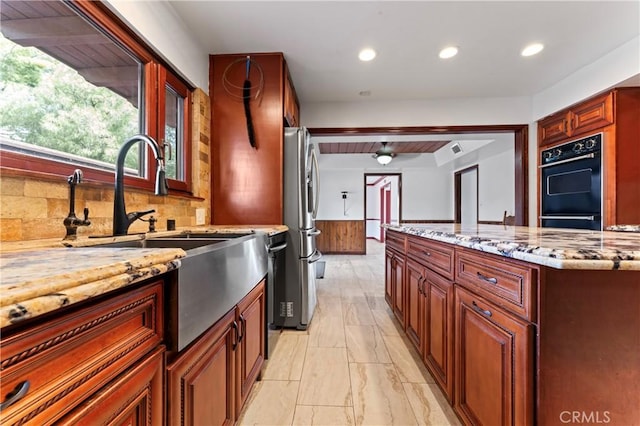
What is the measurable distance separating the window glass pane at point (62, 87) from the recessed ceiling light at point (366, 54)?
1.74 meters

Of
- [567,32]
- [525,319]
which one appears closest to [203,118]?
[525,319]

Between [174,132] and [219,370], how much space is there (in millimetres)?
1787

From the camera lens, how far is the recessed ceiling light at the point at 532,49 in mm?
2320

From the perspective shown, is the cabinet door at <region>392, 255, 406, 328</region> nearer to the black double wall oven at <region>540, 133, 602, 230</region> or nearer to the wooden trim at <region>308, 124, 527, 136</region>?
the wooden trim at <region>308, 124, 527, 136</region>

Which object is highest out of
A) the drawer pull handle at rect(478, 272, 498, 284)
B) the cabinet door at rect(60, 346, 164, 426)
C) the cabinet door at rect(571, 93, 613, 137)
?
the cabinet door at rect(571, 93, 613, 137)

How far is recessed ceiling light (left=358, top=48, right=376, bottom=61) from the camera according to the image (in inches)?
93.0

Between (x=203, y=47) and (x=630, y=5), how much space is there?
124 inches

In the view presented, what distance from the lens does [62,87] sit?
1.20 metres

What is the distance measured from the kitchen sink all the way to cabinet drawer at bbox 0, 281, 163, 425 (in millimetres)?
87

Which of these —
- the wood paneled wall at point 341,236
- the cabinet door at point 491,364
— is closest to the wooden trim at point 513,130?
the cabinet door at point 491,364

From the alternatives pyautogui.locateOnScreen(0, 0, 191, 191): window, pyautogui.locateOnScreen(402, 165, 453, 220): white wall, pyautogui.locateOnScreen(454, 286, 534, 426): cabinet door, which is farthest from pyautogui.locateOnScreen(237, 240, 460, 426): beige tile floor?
pyautogui.locateOnScreen(402, 165, 453, 220): white wall

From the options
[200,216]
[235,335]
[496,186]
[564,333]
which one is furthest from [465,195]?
[235,335]

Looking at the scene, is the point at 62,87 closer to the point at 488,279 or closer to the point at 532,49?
the point at 488,279

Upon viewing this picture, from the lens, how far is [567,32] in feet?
7.08
